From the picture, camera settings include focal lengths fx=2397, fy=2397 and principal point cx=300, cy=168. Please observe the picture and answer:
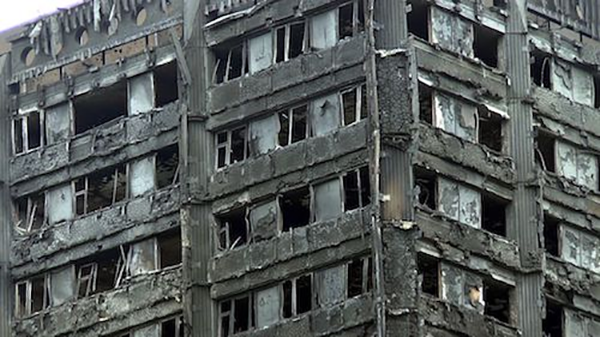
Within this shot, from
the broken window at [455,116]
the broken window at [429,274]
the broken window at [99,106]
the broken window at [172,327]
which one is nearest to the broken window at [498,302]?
the broken window at [429,274]

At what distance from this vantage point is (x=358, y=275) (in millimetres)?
70250

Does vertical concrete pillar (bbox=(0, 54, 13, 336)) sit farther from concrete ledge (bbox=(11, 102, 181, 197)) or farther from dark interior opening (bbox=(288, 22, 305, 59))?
dark interior opening (bbox=(288, 22, 305, 59))

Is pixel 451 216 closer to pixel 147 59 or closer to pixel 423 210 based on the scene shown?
pixel 423 210

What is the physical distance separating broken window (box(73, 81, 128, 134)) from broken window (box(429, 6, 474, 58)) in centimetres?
1124

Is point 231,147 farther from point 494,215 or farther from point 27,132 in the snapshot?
point 27,132

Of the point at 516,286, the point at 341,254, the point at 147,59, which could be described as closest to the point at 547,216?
the point at 516,286

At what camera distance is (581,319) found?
247ft

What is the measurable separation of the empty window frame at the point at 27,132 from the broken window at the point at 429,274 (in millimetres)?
16108

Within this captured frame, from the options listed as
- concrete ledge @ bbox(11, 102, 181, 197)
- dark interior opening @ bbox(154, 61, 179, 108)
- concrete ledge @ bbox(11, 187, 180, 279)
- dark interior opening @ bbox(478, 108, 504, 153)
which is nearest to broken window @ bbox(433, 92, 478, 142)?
dark interior opening @ bbox(478, 108, 504, 153)

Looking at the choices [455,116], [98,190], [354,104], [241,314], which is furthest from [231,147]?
[455,116]

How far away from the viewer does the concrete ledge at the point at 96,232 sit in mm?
76188

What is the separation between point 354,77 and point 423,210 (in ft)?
14.9

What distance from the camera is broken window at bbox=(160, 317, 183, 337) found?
74.4 meters

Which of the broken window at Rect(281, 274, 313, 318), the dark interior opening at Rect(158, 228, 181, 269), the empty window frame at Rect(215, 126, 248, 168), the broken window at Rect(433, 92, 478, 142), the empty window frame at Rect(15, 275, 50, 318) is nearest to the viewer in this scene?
the broken window at Rect(281, 274, 313, 318)
